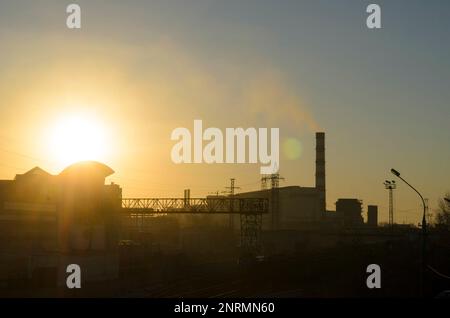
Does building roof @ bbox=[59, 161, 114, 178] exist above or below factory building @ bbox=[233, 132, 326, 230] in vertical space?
above

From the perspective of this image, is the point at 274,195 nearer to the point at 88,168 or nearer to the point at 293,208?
the point at 293,208

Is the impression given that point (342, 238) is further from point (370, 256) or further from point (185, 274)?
point (185, 274)

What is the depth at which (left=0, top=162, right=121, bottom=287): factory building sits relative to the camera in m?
43.3

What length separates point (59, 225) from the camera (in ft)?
160

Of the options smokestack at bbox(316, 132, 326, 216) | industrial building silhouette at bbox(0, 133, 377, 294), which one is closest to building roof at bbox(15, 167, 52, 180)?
industrial building silhouette at bbox(0, 133, 377, 294)

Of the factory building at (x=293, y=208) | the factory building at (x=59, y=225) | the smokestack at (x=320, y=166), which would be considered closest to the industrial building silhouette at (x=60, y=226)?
the factory building at (x=59, y=225)

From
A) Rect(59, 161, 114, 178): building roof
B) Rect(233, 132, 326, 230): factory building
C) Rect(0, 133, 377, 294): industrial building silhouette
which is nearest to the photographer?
Rect(0, 133, 377, 294): industrial building silhouette

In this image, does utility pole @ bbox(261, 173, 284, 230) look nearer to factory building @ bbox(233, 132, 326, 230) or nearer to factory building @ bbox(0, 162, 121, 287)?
factory building @ bbox(233, 132, 326, 230)

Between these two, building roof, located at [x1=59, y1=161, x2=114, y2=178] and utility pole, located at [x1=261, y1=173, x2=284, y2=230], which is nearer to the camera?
building roof, located at [x1=59, y1=161, x2=114, y2=178]

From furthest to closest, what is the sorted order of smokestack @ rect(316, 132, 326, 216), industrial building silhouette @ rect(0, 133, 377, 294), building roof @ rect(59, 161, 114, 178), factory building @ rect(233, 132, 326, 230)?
factory building @ rect(233, 132, 326, 230)
smokestack @ rect(316, 132, 326, 216)
building roof @ rect(59, 161, 114, 178)
industrial building silhouette @ rect(0, 133, 377, 294)
